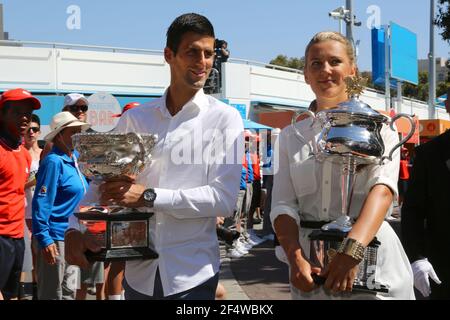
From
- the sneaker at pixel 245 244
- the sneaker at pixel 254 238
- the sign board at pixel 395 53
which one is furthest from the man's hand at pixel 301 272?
the sign board at pixel 395 53

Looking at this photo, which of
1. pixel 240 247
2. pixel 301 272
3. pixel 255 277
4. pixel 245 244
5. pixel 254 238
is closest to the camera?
pixel 301 272

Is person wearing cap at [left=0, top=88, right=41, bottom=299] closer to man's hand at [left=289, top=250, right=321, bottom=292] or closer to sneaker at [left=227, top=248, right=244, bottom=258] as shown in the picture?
man's hand at [left=289, top=250, right=321, bottom=292]

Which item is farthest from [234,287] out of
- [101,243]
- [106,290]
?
[101,243]

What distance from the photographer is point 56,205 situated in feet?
17.3

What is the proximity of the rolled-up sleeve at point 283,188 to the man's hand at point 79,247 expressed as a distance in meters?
0.78

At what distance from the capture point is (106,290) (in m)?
5.58

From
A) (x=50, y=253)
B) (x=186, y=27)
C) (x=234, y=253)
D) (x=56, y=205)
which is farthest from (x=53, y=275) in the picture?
(x=234, y=253)

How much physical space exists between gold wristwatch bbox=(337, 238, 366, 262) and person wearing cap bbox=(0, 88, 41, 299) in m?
2.93

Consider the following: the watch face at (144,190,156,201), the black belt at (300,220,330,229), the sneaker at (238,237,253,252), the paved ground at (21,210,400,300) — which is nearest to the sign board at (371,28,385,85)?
the sneaker at (238,237,253,252)

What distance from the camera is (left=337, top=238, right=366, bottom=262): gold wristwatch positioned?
7.32 ft

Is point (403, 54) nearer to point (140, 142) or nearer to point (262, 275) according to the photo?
Result: point (262, 275)

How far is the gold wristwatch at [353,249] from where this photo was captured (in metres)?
2.23

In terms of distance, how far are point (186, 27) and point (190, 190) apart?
A: 2.35ft

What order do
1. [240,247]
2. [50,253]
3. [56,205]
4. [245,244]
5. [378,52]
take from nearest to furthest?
1. [50,253]
2. [56,205]
3. [240,247]
4. [245,244]
5. [378,52]
